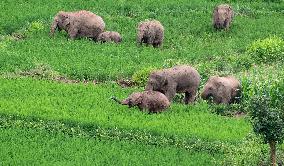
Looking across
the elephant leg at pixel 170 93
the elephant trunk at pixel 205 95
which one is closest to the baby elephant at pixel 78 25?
the elephant trunk at pixel 205 95

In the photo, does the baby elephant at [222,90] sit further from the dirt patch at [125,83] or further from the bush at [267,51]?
the bush at [267,51]

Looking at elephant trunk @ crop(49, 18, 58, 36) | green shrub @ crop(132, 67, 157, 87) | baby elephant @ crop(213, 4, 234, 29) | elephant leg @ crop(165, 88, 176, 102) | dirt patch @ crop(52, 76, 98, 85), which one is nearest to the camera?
elephant leg @ crop(165, 88, 176, 102)

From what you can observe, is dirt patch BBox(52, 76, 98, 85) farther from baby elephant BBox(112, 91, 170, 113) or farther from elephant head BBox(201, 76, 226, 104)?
elephant head BBox(201, 76, 226, 104)

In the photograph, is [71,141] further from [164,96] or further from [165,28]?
[165,28]

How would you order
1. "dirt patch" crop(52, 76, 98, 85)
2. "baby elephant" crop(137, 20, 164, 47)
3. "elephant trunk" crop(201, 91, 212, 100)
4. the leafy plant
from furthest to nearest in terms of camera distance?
"baby elephant" crop(137, 20, 164, 47) < "dirt patch" crop(52, 76, 98, 85) < "elephant trunk" crop(201, 91, 212, 100) < the leafy plant

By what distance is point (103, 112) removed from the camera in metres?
19.4

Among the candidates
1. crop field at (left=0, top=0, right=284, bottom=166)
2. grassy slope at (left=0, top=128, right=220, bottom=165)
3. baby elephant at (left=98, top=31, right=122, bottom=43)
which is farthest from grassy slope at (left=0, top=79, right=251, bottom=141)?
baby elephant at (left=98, top=31, right=122, bottom=43)

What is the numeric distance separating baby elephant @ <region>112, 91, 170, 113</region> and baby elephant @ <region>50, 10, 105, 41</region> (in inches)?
366

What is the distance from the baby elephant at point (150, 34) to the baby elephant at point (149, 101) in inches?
319

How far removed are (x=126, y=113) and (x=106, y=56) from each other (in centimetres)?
641

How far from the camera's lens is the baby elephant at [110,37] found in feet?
93.7

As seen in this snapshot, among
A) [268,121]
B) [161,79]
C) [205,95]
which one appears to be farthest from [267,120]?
[205,95]

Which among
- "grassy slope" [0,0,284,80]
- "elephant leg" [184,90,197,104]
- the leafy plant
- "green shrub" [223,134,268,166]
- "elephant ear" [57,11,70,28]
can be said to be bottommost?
"grassy slope" [0,0,284,80]

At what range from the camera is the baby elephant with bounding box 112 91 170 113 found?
19.8 metres
